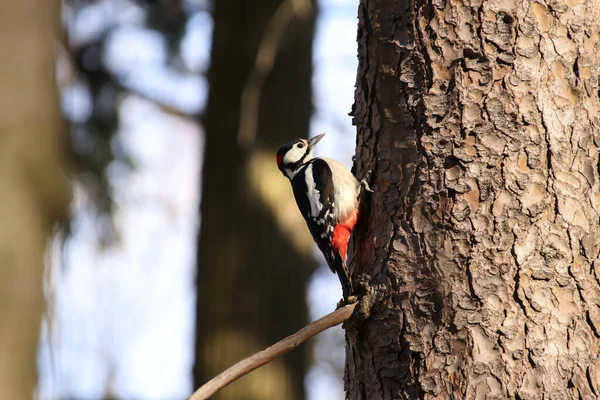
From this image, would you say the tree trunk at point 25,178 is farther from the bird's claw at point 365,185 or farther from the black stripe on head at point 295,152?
the bird's claw at point 365,185

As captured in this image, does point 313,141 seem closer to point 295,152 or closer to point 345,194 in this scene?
point 295,152

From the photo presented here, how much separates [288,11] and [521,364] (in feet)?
12.0

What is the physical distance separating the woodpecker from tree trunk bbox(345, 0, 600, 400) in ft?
1.49

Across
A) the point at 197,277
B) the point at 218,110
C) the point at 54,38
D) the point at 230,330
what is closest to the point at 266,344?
the point at 230,330

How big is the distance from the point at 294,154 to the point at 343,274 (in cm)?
140

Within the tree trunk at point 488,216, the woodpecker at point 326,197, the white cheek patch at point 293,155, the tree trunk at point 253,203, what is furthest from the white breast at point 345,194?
the tree trunk at point 253,203

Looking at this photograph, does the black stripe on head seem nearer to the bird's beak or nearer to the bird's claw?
the bird's beak

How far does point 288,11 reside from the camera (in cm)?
525

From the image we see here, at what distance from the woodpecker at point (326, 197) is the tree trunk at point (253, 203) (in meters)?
0.47

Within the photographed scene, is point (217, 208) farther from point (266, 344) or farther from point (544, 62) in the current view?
point (544, 62)

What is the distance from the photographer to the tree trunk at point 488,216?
223 cm

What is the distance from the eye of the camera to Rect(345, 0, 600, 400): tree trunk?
7.32 feet

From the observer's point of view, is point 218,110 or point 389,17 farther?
point 218,110

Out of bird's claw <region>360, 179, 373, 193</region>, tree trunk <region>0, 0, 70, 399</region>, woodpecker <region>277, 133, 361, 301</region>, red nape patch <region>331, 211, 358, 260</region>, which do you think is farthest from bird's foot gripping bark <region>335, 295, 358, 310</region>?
tree trunk <region>0, 0, 70, 399</region>
